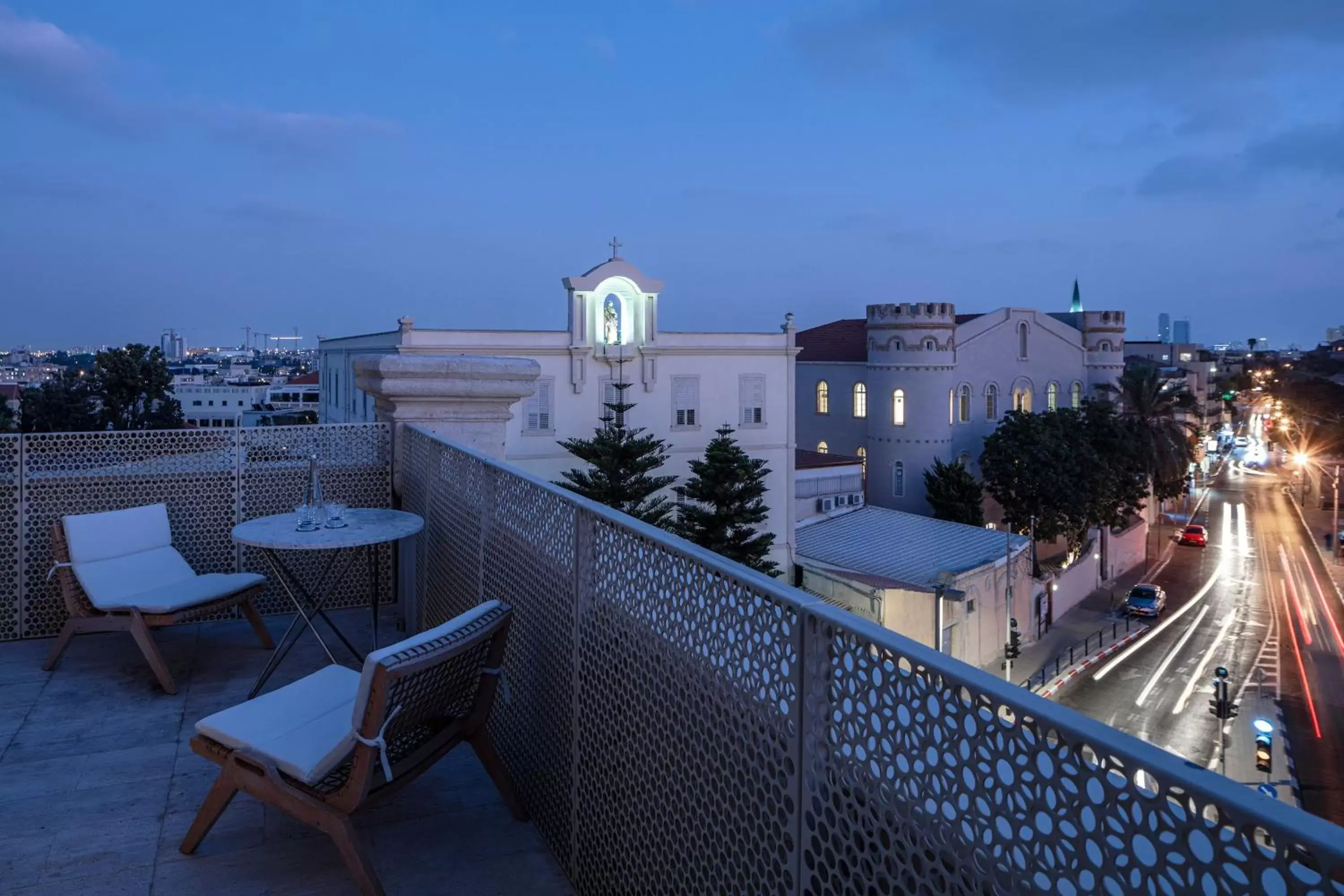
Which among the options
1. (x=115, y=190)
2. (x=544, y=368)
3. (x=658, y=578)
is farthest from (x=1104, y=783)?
(x=115, y=190)

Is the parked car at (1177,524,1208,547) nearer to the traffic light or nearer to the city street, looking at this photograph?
the city street

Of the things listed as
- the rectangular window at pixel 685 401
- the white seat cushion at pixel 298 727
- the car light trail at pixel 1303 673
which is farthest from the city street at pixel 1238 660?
the white seat cushion at pixel 298 727

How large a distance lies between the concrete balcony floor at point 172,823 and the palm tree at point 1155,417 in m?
37.2

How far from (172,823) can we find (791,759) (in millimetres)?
2659

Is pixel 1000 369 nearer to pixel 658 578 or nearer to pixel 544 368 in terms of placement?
pixel 544 368

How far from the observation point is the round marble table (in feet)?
14.6

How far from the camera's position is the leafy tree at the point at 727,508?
79.8 feet

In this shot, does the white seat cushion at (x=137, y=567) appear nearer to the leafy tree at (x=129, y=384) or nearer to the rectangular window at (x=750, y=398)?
the rectangular window at (x=750, y=398)

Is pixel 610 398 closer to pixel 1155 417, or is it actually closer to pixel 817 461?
pixel 817 461

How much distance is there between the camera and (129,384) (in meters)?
30.8

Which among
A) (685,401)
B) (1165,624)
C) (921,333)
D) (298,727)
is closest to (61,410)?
(685,401)

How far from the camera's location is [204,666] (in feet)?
17.0

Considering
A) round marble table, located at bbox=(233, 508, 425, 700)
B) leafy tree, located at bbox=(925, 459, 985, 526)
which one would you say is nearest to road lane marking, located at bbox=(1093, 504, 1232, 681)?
leafy tree, located at bbox=(925, 459, 985, 526)

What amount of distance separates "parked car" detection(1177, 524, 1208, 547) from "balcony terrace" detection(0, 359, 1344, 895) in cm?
4602
